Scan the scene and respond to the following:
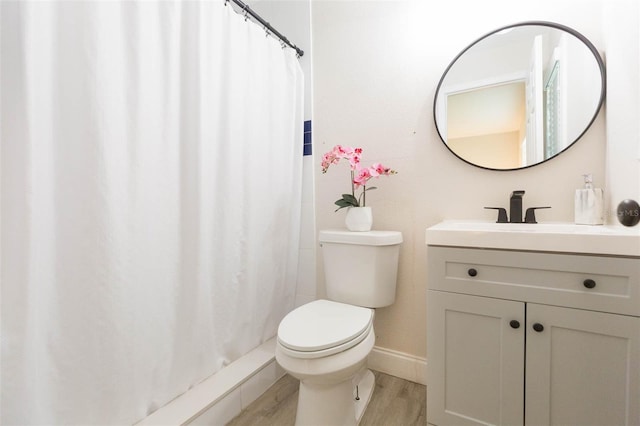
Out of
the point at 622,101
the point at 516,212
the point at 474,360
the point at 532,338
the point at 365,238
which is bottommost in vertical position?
the point at 474,360

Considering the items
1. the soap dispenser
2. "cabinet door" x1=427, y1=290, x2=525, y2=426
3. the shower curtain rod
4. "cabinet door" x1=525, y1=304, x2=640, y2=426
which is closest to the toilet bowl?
"cabinet door" x1=427, y1=290, x2=525, y2=426

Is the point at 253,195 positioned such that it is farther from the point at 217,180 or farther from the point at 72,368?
the point at 72,368

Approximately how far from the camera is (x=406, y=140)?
4.83 feet

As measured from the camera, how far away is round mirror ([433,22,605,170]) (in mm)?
1147

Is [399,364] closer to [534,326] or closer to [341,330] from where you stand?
[341,330]

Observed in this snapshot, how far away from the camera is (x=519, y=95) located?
4.14 ft

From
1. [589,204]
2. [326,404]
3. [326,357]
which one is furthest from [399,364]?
[589,204]

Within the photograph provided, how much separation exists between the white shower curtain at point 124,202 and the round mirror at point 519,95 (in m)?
0.99

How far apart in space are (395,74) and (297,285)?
1347 mm

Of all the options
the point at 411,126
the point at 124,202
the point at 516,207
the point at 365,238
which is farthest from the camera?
the point at 411,126

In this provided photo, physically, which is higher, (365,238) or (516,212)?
(516,212)

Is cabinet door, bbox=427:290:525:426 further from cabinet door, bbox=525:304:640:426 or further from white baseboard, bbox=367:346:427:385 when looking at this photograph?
white baseboard, bbox=367:346:427:385

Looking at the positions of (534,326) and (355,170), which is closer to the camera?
(534,326)

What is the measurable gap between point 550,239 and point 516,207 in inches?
15.2
